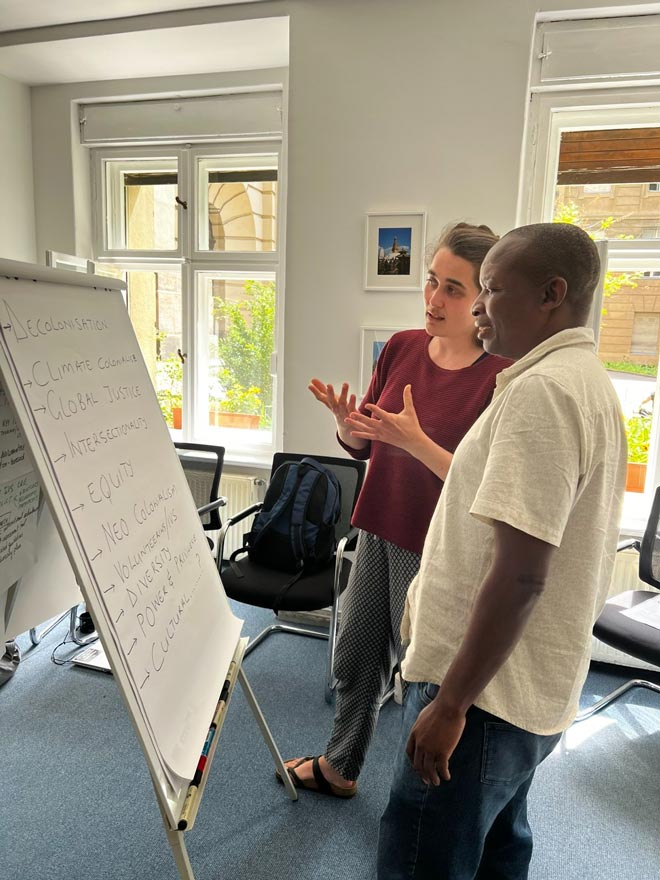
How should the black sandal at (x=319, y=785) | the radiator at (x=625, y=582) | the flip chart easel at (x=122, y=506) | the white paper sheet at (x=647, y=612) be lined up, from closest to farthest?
the flip chart easel at (x=122, y=506)
the black sandal at (x=319, y=785)
the white paper sheet at (x=647, y=612)
the radiator at (x=625, y=582)

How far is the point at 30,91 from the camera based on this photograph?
3264 millimetres

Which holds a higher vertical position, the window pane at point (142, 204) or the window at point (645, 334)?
the window pane at point (142, 204)

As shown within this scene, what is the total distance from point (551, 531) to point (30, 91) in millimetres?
3828

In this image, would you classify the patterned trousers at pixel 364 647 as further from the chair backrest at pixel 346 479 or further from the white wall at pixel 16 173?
the white wall at pixel 16 173

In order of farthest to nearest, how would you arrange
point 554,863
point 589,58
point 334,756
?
point 589,58, point 334,756, point 554,863

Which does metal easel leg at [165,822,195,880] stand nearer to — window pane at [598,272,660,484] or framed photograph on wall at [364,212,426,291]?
framed photograph on wall at [364,212,426,291]

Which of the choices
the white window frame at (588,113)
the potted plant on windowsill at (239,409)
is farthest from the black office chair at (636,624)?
the potted plant on windowsill at (239,409)

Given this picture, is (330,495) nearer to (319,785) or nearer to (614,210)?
(319,785)

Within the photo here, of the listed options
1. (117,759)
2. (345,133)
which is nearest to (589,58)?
(345,133)

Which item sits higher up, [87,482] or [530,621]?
[87,482]

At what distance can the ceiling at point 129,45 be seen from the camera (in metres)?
2.55

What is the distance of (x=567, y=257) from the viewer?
842 millimetres

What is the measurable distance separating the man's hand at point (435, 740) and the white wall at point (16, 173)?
130 inches

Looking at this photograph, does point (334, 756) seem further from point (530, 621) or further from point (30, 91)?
point (30, 91)
